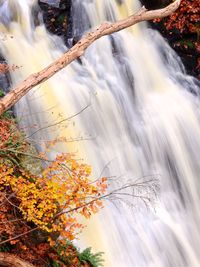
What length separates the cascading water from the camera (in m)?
9.23

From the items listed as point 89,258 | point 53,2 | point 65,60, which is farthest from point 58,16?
point 89,258

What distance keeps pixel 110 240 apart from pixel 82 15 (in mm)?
7482

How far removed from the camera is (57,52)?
12.5 m

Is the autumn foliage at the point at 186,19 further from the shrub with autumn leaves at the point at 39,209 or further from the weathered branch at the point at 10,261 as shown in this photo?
the weathered branch at the point at 10,261

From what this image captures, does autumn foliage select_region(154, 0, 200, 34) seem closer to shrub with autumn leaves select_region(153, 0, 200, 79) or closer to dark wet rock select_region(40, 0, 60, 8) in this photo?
shrub with autumn leaves select_region(153, 0, 200, 79)

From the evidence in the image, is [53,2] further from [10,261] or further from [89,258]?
[10,261]

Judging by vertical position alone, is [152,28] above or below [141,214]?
above

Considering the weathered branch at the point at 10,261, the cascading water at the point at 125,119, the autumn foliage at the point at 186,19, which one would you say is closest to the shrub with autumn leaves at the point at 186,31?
the autumn foliage at the point at 186,19

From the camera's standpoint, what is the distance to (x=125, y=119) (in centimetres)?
1148

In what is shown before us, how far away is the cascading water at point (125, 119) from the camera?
9227 mm

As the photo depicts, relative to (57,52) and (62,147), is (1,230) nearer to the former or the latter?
(62,147)

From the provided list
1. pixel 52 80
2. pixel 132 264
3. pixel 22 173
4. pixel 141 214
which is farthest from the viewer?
pixel 52 80

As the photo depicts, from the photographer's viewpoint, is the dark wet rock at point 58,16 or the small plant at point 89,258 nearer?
the small plant at point 89,258

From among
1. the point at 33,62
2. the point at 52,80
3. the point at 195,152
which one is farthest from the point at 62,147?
the point at 195,152
